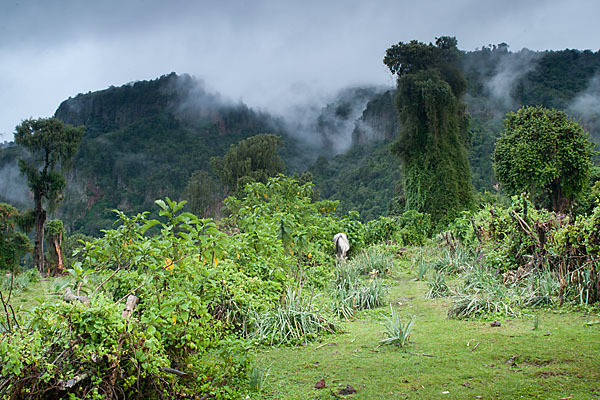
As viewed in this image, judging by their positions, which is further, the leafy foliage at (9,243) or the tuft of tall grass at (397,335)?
the leafy foliage at (9,243)

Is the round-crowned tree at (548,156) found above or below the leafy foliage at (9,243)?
above

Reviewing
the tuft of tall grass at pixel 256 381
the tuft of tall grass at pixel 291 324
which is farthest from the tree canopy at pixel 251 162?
the tuft of tall grass at pixel 256 381

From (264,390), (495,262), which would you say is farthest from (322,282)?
(264,390)

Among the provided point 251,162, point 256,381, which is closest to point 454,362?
point 256,381

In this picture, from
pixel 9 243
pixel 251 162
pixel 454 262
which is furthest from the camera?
pixel 251 162

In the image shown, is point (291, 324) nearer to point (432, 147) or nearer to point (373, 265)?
point (373, 265)

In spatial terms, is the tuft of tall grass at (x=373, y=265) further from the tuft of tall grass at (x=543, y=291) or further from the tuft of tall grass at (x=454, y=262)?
the tuft of tall grass at (x=543, y=291)

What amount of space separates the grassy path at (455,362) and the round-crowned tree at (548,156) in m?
14.2

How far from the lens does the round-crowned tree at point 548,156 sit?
17.0m

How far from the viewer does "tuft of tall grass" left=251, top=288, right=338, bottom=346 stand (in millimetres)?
4363

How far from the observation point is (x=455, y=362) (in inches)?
134

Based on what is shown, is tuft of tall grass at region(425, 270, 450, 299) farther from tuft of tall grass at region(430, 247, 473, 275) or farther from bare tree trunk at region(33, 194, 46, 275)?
bare tree trunk at region(33, 194, 46, 275)

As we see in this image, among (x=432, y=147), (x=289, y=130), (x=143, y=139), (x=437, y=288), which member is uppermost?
(x=289, y=130)

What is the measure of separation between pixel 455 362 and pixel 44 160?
2238 cm
